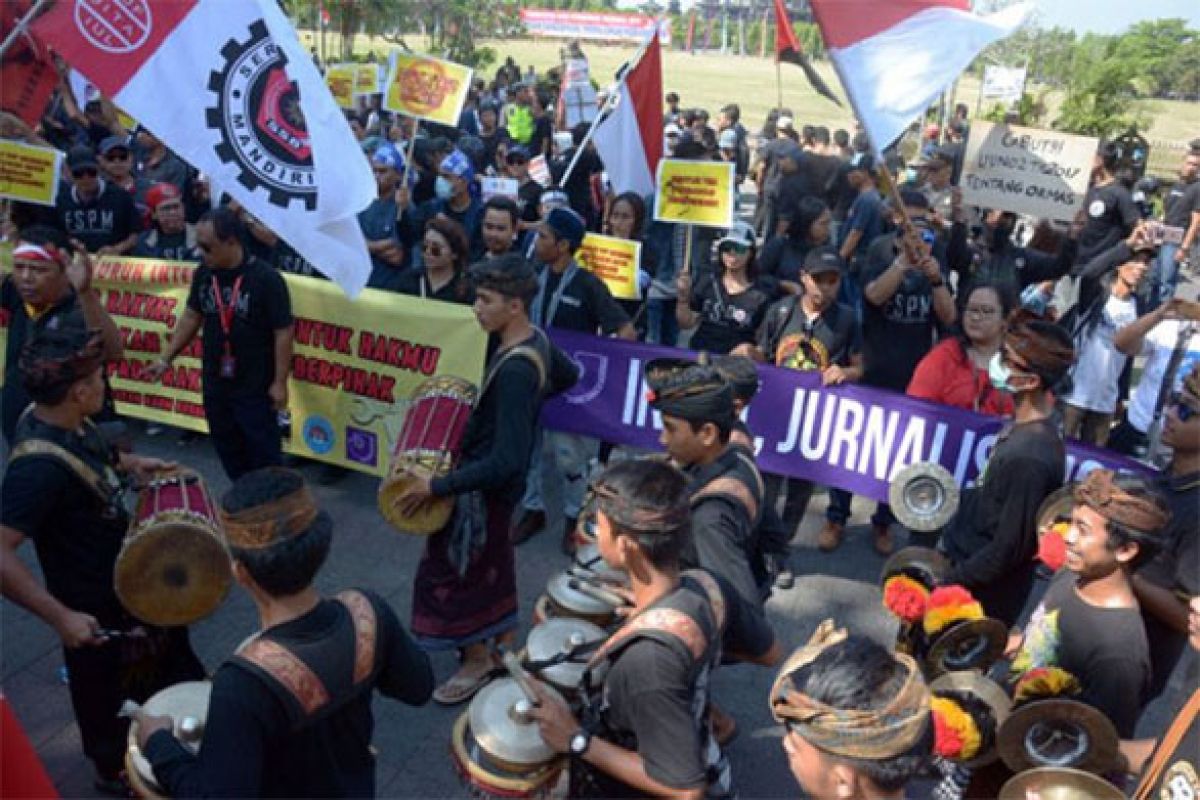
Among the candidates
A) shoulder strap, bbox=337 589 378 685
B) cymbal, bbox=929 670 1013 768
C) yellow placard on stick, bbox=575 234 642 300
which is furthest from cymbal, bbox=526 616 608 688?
yellow placard on stick, bbox=575 234 642 300

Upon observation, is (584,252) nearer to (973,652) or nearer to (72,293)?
(72,293)

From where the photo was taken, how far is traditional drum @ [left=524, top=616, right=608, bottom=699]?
2910 millimetres

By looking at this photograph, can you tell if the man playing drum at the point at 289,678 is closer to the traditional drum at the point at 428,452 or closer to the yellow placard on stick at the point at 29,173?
the traditional drum at the point at 428,452

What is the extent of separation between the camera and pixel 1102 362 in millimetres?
6895

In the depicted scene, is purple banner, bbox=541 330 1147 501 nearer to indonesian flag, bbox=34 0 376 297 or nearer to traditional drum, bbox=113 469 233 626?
indonesian flag, bbox=34 0 376 297

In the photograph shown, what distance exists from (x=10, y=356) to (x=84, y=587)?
7.03 ft

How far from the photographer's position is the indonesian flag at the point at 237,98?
4297 millimetres

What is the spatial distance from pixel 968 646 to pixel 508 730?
1.65 m

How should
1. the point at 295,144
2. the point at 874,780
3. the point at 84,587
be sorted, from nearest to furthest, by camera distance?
the point at 874,780, the point at 84,587, the point at 295,144

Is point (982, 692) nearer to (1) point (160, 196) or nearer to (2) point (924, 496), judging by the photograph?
(2) point (924, 496)

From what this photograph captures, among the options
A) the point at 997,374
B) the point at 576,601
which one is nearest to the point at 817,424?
the point at 997,374

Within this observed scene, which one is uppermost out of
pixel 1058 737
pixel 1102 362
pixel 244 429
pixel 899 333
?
pixel 899 333

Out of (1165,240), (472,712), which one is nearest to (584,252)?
(1165,240)

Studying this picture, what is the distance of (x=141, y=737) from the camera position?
2.51 metres
